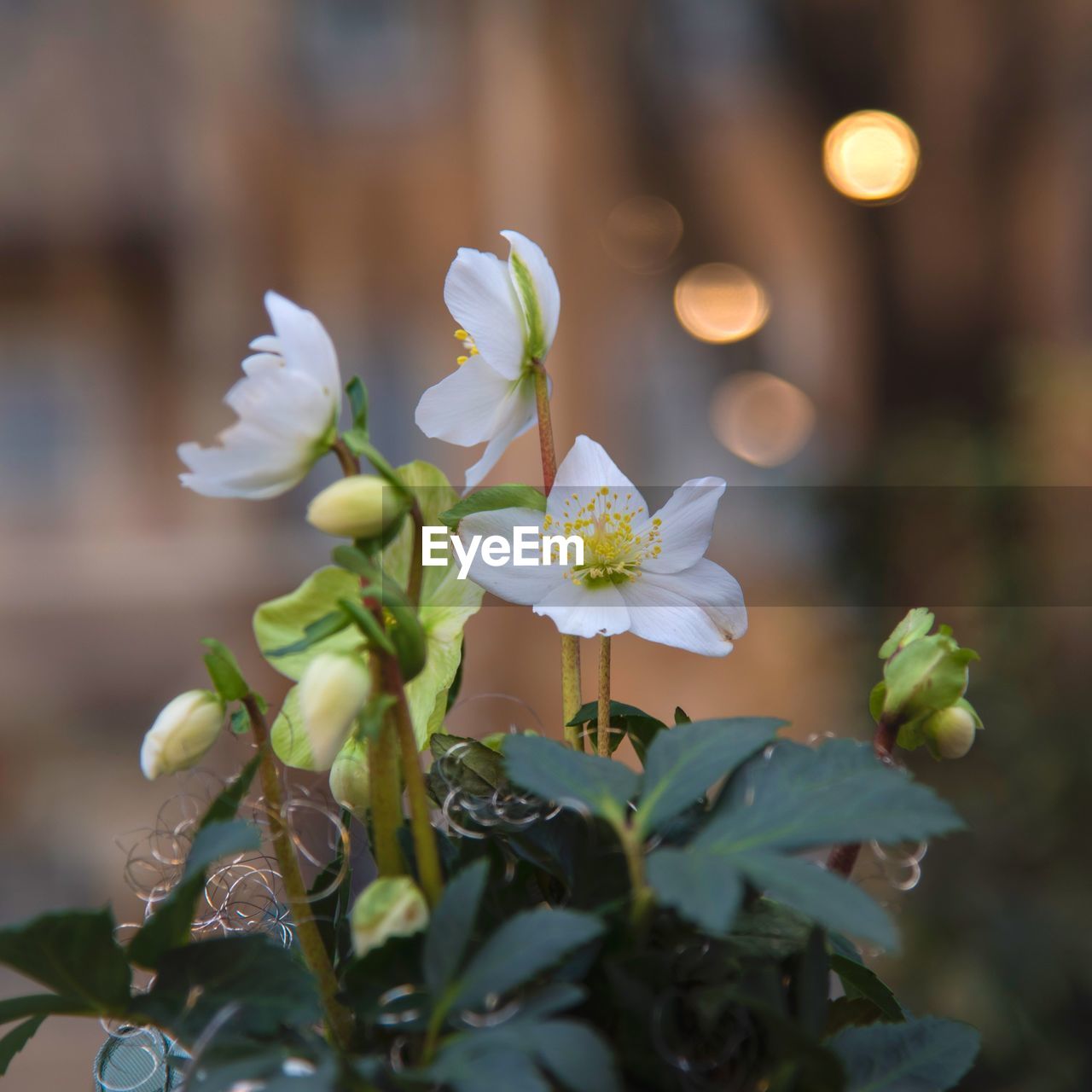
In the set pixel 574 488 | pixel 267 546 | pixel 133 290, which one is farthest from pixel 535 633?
pixel 574 488

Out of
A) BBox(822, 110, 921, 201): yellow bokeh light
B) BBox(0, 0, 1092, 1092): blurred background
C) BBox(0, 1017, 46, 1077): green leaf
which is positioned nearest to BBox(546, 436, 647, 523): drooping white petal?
BBox(0, 1017, 46, 1077): green leaf

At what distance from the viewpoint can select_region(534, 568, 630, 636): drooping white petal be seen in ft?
1.03

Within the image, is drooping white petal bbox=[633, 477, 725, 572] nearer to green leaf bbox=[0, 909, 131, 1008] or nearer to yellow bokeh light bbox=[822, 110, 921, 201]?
green leaf bbox=[0, 909, 131, 1008]

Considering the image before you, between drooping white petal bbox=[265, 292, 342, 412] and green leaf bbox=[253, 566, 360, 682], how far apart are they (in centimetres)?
5

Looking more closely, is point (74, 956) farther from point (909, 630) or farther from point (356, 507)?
point (909, 630)

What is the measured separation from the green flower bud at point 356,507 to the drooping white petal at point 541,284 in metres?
0.10

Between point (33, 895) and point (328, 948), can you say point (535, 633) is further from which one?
point (328, 948)

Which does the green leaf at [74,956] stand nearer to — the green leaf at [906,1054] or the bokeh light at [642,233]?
the green leaf at [906,1054]

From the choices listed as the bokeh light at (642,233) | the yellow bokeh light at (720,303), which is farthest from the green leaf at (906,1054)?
the yellow bokeh light at (720,303)

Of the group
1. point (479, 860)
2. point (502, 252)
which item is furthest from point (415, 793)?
point (502, 252)

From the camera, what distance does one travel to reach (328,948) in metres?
0.30

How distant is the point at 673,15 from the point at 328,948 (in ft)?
7.66

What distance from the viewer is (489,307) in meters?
0.34

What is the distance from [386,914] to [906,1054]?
13 cm
